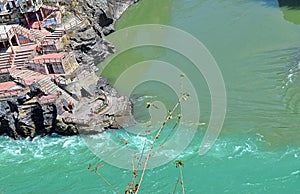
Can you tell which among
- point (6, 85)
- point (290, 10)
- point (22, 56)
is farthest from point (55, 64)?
point (290, 10)

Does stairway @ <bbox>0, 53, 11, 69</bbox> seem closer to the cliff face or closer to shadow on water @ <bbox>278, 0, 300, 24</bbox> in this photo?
the cliff face

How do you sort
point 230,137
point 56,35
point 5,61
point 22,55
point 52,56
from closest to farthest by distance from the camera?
point 230,137, point 52,56, point 5,61, point 22,55, point 56,35

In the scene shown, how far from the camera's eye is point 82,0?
43.8 m

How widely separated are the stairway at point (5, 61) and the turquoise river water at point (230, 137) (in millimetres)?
6494

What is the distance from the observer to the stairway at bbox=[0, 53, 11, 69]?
3569cm

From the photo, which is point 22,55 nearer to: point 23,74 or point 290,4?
point 23,74

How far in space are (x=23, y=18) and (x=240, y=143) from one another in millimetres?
23218

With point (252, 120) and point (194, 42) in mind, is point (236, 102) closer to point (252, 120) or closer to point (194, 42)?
point (252, 120)

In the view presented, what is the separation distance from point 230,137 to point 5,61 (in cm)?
1944

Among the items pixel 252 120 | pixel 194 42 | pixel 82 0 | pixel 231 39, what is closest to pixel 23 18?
pixel 82 0

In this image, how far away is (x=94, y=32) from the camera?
129 ft

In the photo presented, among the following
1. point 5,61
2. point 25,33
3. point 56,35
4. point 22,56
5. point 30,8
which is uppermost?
point 30,8

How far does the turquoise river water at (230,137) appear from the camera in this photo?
25.1 meters

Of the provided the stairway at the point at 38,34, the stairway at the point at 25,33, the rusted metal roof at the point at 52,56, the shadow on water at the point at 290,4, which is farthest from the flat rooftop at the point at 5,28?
the shadow on water at the point at 290,4
